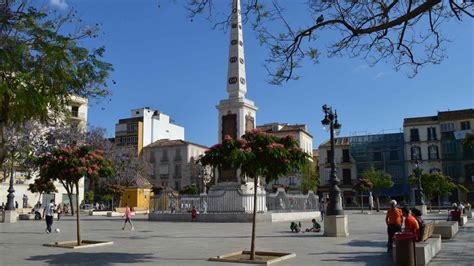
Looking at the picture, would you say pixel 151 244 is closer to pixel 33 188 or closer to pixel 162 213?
pixel 162 213

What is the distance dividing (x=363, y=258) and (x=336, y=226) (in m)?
5.95

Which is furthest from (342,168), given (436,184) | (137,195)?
Result: (137,195)

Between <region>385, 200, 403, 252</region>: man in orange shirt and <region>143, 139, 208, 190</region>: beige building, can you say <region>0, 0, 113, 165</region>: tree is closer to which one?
<region>385, 200, 403, 252</region>: man in orange shirt

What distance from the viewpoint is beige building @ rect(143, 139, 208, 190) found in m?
77.4

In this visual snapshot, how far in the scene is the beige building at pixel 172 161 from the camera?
77375 millimetres

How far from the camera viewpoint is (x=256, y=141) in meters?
11.0

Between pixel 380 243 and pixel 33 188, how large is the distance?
3491cm

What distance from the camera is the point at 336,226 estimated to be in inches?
671

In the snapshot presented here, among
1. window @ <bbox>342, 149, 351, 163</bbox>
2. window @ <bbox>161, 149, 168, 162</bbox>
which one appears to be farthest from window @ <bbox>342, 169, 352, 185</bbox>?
window @ <bbox>161, 149, 168, 162</bbox>

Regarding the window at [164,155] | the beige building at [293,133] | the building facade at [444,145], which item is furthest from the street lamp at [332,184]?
the window at [164,155]

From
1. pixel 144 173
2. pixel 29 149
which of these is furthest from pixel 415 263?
pixel 144 173

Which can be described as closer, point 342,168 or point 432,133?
point 432,133

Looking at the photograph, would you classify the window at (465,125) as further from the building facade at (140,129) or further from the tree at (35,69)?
the tree at (35,69)

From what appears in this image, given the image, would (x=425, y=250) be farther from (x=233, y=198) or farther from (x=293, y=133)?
(x=293, y=133)
